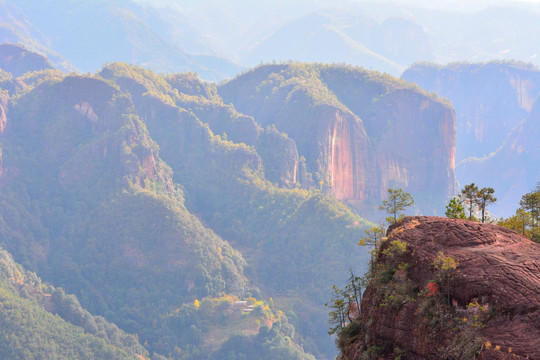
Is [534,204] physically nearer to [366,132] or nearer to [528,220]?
[528,220]

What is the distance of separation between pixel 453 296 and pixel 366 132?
16167 centimetres

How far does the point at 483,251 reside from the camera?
27.3m

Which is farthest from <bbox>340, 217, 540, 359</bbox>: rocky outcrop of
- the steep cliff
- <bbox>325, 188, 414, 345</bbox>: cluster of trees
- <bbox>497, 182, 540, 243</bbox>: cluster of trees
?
the steep cliff

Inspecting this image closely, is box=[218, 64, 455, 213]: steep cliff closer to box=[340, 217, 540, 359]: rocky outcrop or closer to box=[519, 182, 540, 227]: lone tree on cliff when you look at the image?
box=[519, 182, 540, 227]: lone tree on cliff

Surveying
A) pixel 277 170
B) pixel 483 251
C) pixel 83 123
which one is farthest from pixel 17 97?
pixel 483 251

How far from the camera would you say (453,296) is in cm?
2656

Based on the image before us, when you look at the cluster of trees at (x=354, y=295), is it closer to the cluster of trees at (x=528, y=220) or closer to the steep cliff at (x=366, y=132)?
the cluster of trees at (x=528, y=220)

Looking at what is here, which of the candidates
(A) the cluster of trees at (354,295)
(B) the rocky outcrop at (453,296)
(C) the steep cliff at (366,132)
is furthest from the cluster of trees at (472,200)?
(C) the steep cliff at (366,132)

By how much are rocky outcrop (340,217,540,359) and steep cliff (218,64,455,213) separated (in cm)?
13544

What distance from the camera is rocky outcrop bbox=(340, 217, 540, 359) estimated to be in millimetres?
24266

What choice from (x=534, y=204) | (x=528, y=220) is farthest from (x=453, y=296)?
(x=534, y=204)

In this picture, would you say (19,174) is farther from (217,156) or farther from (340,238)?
(340,238)

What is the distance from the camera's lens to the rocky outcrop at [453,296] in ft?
79.6

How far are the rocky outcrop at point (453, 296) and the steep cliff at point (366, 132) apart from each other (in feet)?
444
